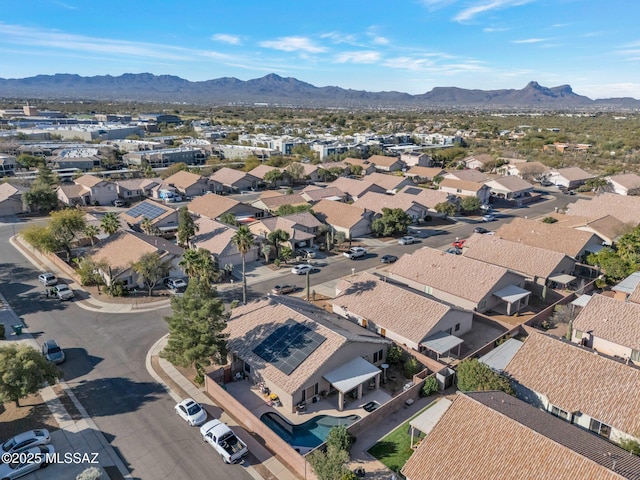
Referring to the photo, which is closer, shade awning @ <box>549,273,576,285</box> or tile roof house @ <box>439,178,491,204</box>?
shade awning @ <box>549,273,576,285</box>

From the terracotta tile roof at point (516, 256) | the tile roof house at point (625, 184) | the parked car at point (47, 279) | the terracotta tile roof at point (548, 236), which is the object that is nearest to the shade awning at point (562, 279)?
the terracotta tile roof at point (516, 256)

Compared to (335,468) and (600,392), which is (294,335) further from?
(600,392)

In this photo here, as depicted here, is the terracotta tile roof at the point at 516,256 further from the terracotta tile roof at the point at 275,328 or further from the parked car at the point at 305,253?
the terracotta tile roof at the point at 275,328

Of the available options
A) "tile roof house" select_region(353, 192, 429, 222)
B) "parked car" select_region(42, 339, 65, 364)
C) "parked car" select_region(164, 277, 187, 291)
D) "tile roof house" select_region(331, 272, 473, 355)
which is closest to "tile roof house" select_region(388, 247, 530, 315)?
"tile roof house" select_region(331, 272, 473, 355)

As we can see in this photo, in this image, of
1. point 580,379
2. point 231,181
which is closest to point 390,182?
point 231,181

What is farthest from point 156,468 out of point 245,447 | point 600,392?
point 600,392

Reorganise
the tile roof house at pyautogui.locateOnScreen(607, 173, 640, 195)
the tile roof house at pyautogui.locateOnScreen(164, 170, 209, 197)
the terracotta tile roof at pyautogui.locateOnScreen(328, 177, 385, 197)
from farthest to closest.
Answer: the tile roof house at pyautogui.locateOnScreen(607, 173, 640, 195)
the tile roof house at pyautogui.locateOnScreen(164, 170, 209, 197)
the terracotta tile roof at pyautogui.locateOnScreen(328, 177, 385, 197)

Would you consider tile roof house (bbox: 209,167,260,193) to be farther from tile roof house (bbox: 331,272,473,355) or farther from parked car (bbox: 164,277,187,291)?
tile roof house (bbox: 331,272,473,355)
